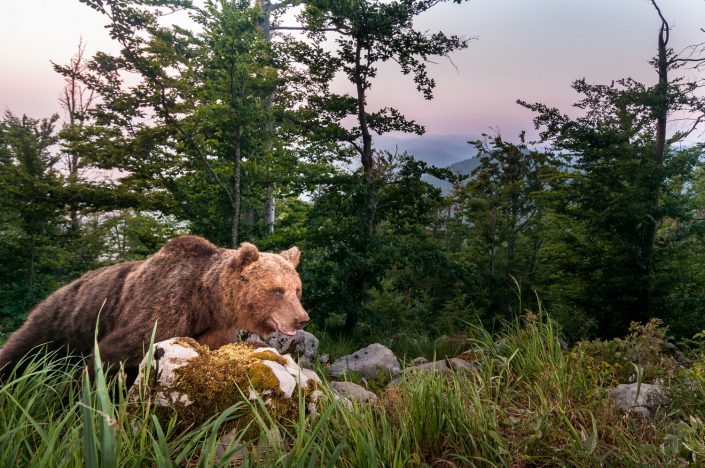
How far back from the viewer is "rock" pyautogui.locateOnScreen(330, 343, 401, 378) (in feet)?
18.0

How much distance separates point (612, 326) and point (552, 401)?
5.49m

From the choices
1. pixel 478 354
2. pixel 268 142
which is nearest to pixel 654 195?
pixel 478 354

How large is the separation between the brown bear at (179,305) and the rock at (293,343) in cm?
243

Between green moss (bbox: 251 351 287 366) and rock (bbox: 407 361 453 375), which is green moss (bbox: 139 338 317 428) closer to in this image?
green moss (bbox: 251 351 287 366)

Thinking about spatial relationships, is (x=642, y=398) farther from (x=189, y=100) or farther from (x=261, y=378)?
(x=189, y=100)

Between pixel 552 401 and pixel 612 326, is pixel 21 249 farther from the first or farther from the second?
pixel 612 326

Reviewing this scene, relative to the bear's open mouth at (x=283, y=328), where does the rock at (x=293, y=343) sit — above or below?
below

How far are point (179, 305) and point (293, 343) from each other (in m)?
3.22

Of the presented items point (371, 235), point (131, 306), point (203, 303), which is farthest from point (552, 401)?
point (371, 235)

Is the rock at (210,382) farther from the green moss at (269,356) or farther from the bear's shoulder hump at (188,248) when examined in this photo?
the bear's shoulder hump at (188,248)

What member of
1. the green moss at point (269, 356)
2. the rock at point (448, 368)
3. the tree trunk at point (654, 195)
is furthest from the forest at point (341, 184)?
the green moss at point (269, 356)

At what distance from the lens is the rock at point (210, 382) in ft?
7.57

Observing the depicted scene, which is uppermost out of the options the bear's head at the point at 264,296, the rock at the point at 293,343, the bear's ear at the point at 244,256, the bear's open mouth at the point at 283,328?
the bear's ear at the point at 244,256

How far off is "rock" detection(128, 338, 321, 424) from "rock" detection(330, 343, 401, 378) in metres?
2.84
